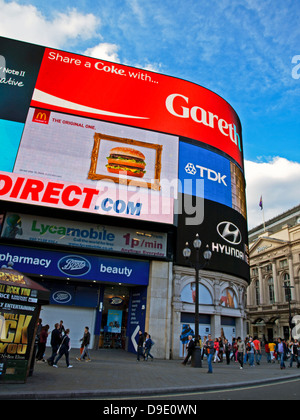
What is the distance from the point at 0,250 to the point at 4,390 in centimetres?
1460

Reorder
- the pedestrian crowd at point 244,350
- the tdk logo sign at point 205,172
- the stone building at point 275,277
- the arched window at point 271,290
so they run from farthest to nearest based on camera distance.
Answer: the arched window at point 271,290
the stone building at point 275,277
the tdk logo sign at point 205,172
the pedestrian crowd at point 244,350


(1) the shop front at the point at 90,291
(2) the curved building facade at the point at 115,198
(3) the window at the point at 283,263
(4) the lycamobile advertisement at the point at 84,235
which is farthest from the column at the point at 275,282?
(4) the lycamobile advertisement at the point at 84,235

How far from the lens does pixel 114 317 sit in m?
24.9

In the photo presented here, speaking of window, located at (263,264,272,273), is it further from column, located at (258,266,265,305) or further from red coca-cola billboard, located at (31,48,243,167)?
red coca-cola billboard, located at (31,48,243,167)

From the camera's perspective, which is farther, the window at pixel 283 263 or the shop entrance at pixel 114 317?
the window at pixel 283 263

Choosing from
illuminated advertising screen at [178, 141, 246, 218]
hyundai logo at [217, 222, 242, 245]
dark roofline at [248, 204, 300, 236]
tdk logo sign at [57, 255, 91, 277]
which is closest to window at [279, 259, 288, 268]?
dark roofline at [248, 204, 300, 236]

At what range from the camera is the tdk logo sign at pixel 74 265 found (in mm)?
21719

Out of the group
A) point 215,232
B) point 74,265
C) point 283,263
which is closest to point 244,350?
point 215,232

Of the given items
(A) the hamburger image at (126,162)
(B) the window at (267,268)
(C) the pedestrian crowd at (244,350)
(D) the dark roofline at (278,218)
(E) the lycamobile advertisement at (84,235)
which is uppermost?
(D) the dark roofline at (278,218)

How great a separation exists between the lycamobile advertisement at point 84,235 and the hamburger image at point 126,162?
4.43 meters

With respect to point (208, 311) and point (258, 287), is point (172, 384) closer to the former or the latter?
point (208, 311)

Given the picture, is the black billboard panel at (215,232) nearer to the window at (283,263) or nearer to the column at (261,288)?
the window at (283,263)

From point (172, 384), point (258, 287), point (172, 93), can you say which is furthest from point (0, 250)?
point (258, 287)

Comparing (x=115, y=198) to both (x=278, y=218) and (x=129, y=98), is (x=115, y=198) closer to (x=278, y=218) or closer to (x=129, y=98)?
(x=129, y=98)
